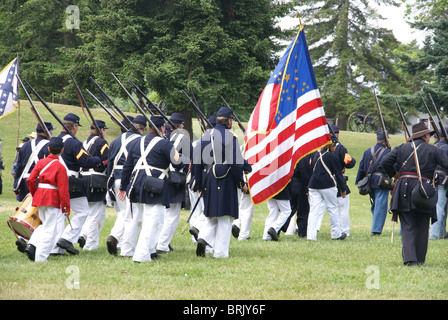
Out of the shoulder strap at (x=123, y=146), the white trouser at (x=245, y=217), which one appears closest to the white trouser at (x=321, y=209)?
the white trouser at (x=245, y=217)

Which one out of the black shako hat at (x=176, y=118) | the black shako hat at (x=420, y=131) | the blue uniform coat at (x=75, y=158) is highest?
the black shako hat at (x=176, y=118)

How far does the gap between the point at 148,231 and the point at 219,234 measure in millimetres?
1221

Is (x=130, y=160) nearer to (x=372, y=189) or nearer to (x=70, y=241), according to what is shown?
(x=70, y=241)

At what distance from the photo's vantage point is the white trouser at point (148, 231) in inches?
332

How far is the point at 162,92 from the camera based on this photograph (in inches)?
1065

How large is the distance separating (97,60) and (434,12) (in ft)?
70.2

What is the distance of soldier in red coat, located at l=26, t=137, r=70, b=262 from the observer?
849cm

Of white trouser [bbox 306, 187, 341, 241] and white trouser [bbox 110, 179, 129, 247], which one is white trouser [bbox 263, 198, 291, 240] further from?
white trouser [bbox 110, 179, 129, 247]

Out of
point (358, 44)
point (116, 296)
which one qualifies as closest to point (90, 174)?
point (116, 296)

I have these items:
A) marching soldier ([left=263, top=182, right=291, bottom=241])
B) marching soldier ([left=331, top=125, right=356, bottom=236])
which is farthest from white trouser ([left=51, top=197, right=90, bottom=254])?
marching soldier ([left=331, top=125, right=356, bottom=236])

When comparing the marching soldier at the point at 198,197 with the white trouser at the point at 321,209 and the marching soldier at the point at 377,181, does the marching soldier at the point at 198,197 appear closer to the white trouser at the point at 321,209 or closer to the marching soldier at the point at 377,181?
the white trouser at the point at 321,209

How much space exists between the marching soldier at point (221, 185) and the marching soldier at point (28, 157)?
109 inches

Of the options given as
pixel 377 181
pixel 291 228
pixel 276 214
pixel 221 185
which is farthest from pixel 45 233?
pixel 377 181

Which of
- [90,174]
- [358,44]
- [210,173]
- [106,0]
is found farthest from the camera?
[358,44]
